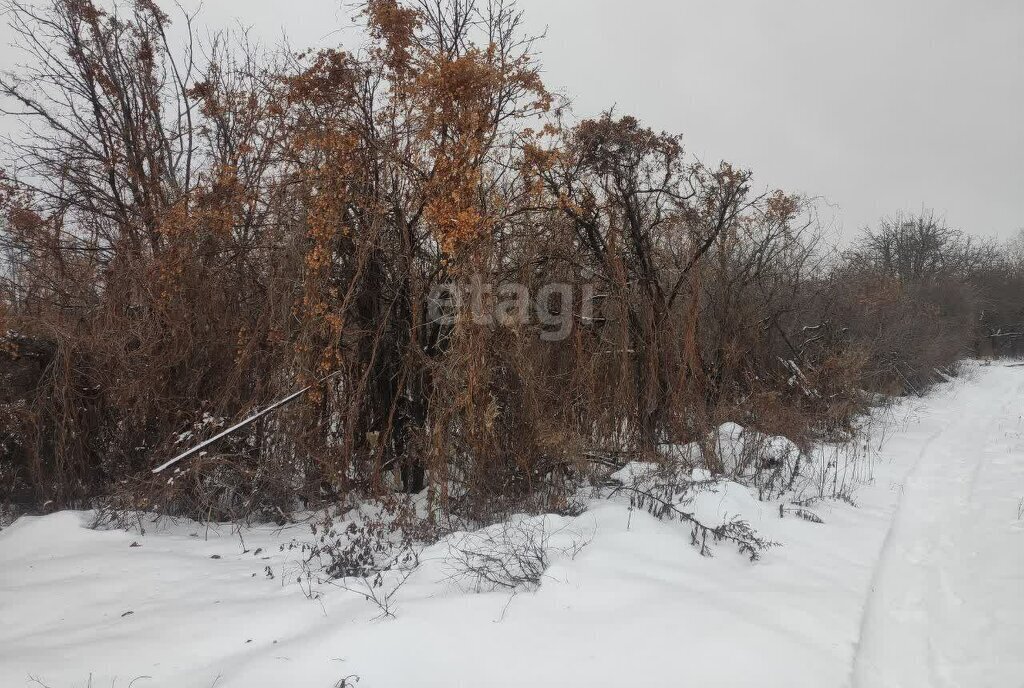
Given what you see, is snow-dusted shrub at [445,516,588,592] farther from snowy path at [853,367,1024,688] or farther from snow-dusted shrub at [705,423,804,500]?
snow-dusted shrub at [705,423,804,500]

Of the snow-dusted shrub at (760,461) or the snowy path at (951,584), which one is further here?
the snow-dusted shrub at (760,461)

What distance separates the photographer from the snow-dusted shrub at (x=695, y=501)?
16.6 feet

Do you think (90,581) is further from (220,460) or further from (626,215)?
(626,215)

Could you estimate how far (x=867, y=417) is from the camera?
12219mm

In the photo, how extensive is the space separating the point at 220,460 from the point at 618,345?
4477 millimetres

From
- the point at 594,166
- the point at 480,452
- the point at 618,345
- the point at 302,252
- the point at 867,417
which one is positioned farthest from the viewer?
the point at 867,417

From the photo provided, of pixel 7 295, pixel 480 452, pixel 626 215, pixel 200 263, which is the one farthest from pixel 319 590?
pixel 626 215
